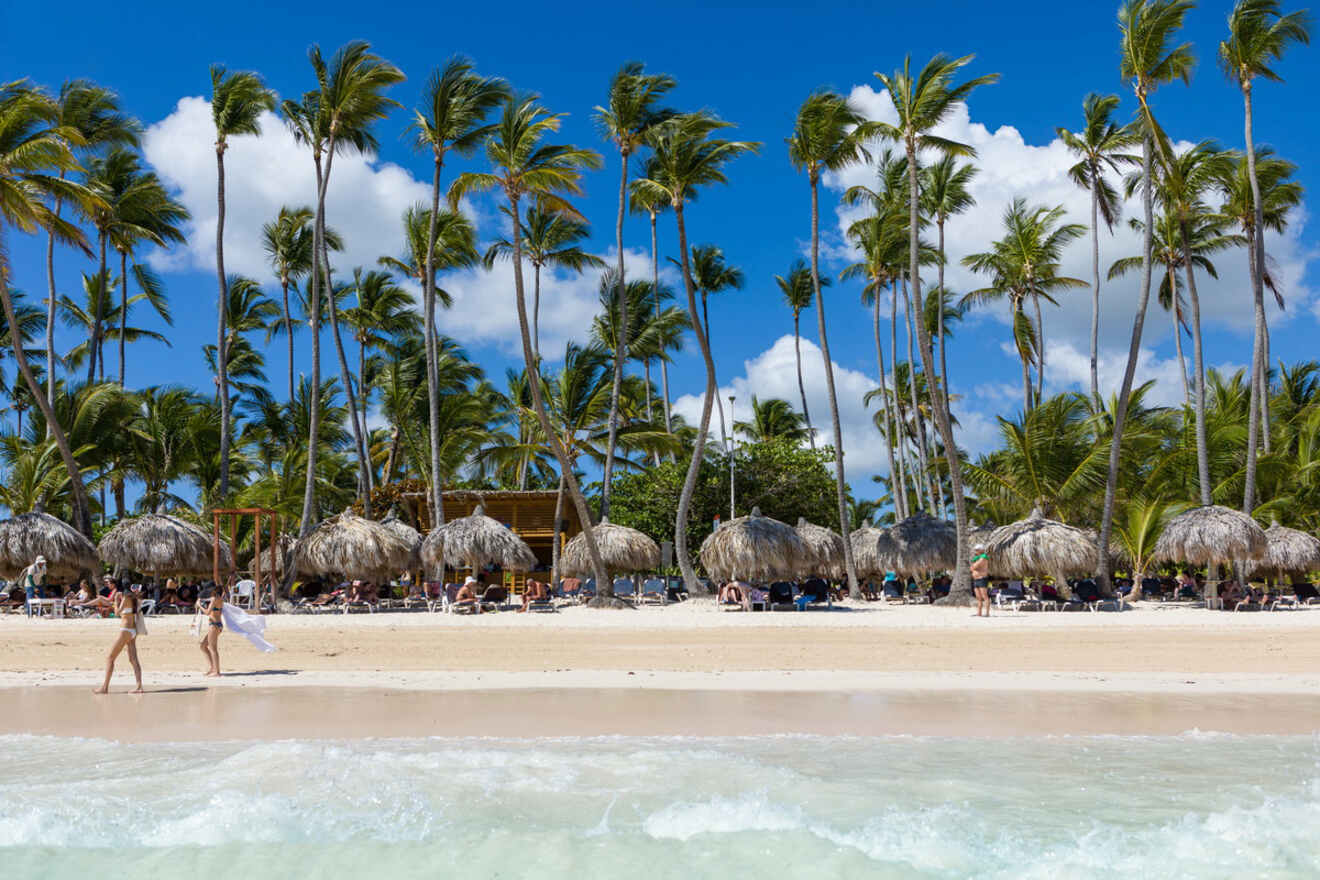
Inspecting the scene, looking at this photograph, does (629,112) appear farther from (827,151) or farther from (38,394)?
(38,394)

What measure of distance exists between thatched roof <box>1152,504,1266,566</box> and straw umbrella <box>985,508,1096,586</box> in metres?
1.53

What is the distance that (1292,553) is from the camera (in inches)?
805

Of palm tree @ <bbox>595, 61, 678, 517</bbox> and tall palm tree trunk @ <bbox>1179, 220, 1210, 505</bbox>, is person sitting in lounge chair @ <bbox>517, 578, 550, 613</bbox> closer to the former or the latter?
palm tree @ <bbox>595, 61, 678, 517</bbox>

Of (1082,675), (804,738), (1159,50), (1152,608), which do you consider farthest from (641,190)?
(804,738)

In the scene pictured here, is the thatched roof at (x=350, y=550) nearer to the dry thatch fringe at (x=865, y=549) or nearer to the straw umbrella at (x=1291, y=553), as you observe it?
the dry thatch fringe at (x=865, y=549)

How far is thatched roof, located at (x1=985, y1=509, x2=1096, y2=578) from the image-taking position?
18.8 metres

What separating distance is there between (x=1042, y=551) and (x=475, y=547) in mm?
11495

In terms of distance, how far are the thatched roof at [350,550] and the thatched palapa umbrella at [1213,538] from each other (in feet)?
52.5

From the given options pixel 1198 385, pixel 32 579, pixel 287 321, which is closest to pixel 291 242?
pixel 287 321

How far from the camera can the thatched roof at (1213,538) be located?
723 inches

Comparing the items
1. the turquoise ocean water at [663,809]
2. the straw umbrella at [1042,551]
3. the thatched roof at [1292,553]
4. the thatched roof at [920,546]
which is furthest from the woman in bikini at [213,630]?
the thatched roof at [1292,553]

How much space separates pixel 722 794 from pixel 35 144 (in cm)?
1973

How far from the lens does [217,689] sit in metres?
10.1

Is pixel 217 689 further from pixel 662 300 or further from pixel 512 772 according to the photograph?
pixel 662 300
